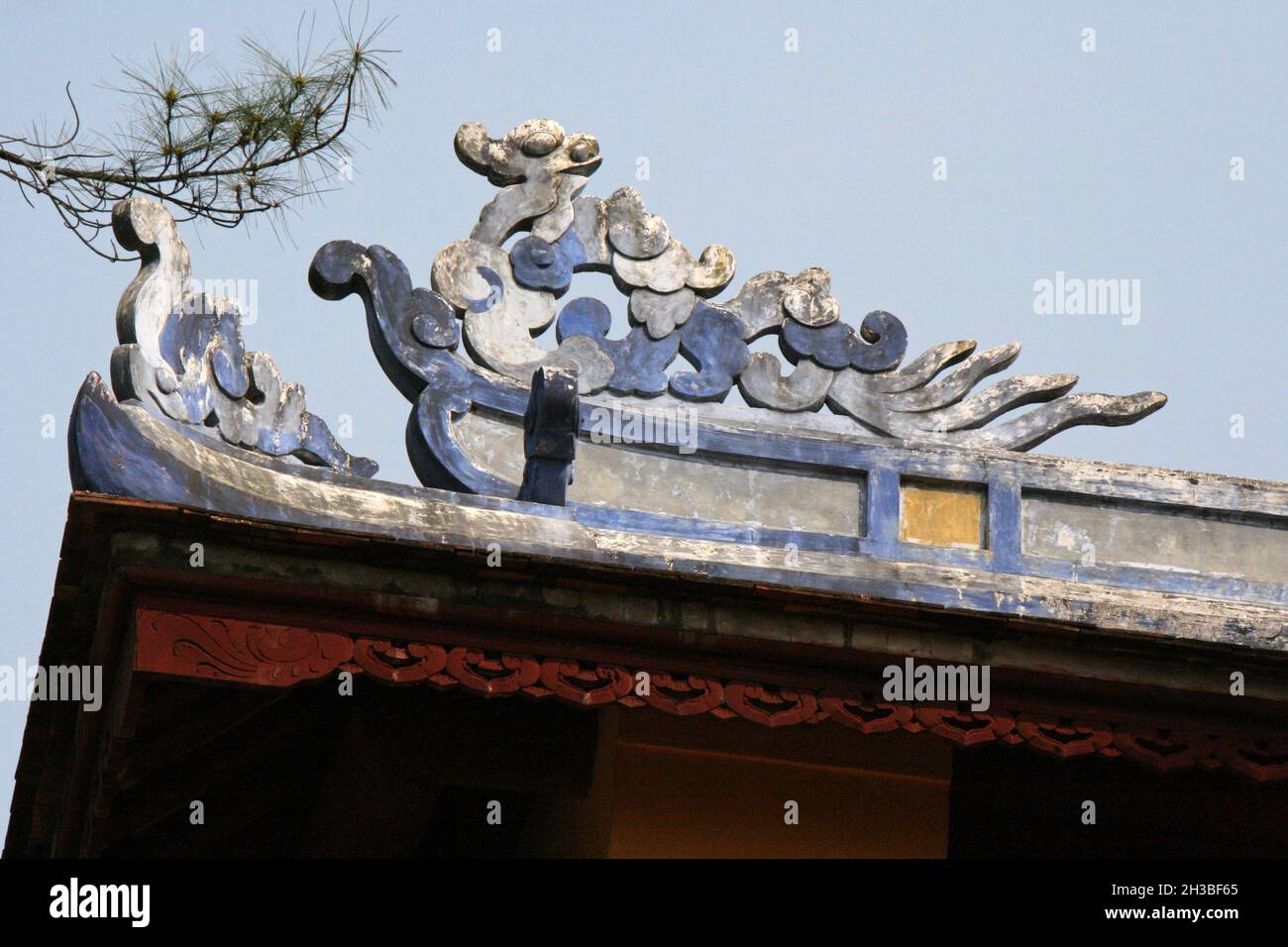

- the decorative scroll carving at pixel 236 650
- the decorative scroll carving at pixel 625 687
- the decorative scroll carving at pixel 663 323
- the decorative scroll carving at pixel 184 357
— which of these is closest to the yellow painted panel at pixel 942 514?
the decorative scroll carving at pixel 663 323

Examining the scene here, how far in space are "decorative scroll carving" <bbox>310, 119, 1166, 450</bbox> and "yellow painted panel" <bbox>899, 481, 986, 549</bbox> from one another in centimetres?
23

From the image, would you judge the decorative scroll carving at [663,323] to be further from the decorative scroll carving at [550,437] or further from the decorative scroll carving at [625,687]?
the decorative scroll carving at [625,687]

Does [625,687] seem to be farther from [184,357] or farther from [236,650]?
[184,357]

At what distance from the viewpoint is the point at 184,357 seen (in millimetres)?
7082

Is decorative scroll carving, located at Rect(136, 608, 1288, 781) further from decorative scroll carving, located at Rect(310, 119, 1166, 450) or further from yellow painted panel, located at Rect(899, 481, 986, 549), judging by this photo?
decorative scroll carving, located at Rect(310, 119, 1166, 450)

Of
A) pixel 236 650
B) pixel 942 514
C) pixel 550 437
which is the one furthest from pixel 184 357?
pixel 942 514

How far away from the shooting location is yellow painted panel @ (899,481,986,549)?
7855mm

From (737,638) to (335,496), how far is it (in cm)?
140

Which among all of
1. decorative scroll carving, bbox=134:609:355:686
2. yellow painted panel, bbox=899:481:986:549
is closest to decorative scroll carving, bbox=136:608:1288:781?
decorative scroll carving, bbox=134:609:355:686

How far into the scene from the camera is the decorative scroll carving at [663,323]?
7.92m

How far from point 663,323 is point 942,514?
1.23 m
